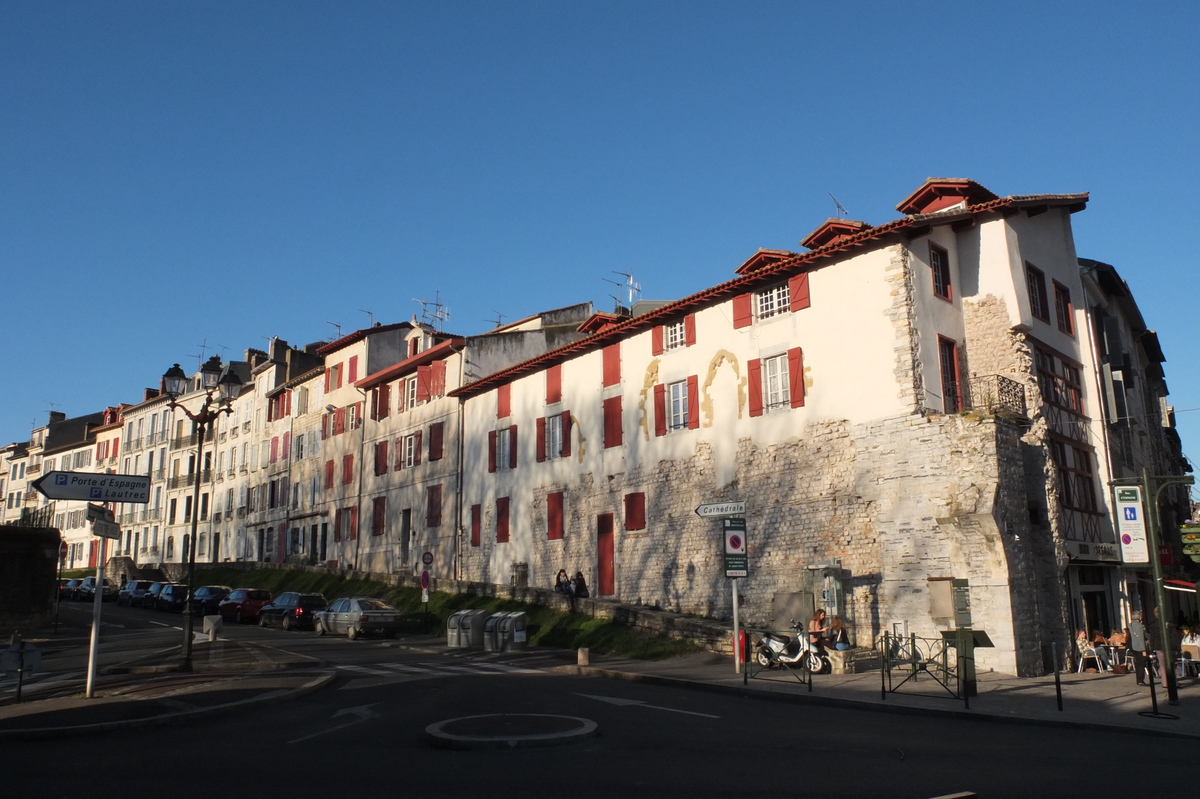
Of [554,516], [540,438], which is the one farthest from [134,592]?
[554,516]

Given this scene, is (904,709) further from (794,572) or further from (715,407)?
(715,407)

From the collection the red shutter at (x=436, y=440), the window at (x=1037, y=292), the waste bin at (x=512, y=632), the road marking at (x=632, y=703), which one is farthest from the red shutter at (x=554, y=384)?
the road marking at (x=632, y=703)

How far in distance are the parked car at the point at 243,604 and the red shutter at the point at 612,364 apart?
1559 cm

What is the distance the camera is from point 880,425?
69.6 ft

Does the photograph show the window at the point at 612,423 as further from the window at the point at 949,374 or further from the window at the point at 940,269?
the window at the point at 940,269

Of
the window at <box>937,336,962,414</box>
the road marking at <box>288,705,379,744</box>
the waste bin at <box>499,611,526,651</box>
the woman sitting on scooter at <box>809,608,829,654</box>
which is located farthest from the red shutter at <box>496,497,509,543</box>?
the road marking at <box>288,705,379,744</box>

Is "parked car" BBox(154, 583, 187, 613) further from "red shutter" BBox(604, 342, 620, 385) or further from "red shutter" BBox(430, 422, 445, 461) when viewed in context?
"red shutter" BBox(604, 342, 620, 385)

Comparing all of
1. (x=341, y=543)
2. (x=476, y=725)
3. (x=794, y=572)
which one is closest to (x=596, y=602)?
(x=794, y=572)

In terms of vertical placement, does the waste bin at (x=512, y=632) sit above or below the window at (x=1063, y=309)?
below

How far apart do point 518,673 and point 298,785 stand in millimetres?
11388

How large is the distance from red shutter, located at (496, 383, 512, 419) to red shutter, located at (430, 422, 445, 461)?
Result: 413 centimetres

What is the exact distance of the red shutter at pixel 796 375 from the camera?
23203 millimetres

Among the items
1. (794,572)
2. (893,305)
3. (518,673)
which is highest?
(893,305)

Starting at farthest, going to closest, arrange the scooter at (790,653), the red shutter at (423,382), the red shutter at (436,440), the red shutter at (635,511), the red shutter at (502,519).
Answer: the red shutter at (423,382) → the red shutter at (436,440) → the red shutter at (502,519) → the red shutter at (635,511) → the scooter at (790,653)
